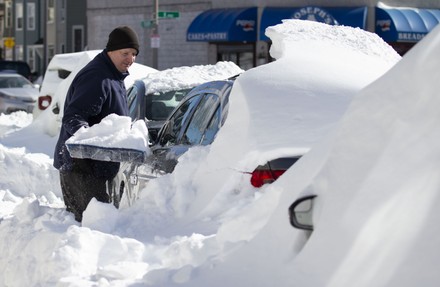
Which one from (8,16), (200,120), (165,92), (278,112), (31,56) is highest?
(278,112)

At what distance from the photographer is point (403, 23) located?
28.5 m

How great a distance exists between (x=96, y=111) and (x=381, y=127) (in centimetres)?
410

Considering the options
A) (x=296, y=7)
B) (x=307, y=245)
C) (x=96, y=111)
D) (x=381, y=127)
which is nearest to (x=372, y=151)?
(x=381, y=127)

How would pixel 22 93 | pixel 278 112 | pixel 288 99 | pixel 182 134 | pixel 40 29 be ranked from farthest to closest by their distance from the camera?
pixel 40 29, pixel 22 93, pixel 182 134, pixel 288 99, pixel 278 112

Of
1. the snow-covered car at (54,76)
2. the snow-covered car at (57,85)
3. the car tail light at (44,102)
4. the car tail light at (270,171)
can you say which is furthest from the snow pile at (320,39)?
the car tail light at (44,102)

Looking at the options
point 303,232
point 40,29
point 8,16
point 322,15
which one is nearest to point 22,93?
point 322,15

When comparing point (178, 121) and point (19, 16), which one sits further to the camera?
point (19, 16)

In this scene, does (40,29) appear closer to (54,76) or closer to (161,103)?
(54,76)

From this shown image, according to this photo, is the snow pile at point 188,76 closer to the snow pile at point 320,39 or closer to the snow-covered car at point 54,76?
the snow pile at point 320,39

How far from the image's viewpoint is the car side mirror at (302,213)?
4.00 meters

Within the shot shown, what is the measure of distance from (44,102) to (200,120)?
44.8 ft

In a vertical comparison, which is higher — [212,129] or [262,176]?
[262,176]

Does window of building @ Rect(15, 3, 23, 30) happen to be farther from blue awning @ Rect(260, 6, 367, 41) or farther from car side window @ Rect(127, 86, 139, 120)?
car side window @ Rect(127, 86, 139, 120)

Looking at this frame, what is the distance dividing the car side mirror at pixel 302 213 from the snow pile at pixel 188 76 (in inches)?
319
